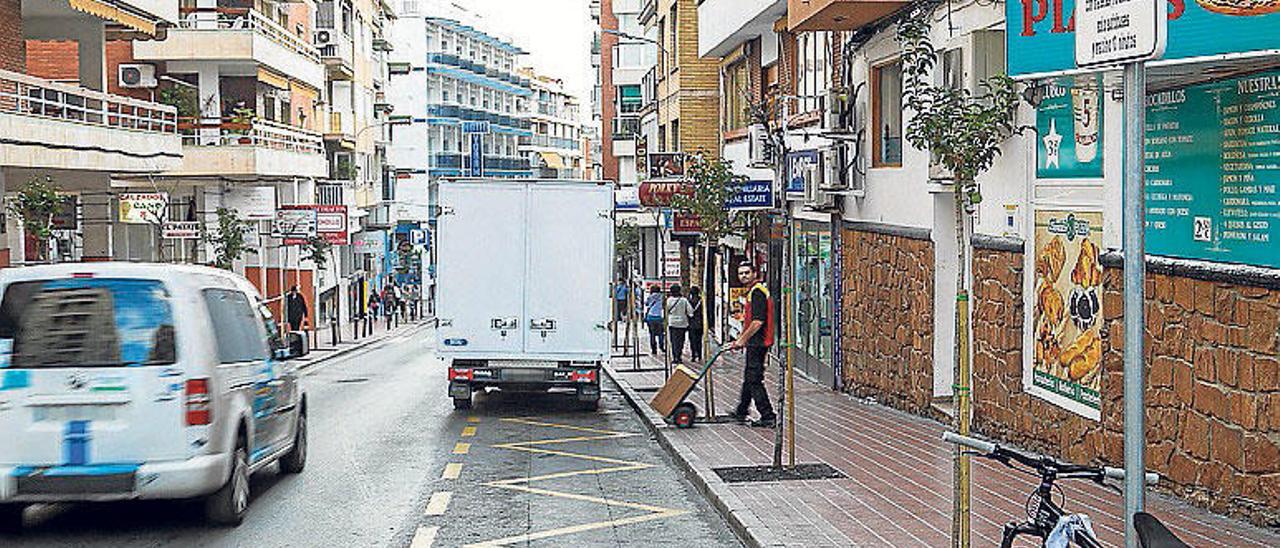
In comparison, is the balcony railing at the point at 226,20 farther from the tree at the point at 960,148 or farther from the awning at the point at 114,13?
the tree at the point at 960,148

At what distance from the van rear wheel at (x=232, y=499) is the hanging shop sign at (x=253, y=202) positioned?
29189 millimetres

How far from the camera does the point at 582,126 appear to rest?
556 feet

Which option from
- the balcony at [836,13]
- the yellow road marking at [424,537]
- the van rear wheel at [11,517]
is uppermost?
the balcony at [836,13]

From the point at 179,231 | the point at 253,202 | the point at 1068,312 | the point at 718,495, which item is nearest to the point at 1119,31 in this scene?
the point at 718,495

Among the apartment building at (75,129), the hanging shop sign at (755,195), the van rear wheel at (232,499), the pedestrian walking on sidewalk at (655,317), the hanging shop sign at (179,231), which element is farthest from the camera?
the pedestrian walking on sidewalk at (655,317)

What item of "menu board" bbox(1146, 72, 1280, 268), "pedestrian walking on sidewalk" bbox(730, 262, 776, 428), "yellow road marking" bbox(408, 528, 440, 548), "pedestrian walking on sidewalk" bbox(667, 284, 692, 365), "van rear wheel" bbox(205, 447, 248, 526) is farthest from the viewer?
"pedestrian walking on sidewalk" bbox(667, 284, 692, 365)

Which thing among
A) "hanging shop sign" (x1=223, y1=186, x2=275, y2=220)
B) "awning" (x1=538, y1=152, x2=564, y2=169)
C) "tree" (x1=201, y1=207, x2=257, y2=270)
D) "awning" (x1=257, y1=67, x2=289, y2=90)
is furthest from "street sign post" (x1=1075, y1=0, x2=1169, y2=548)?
"awning" (x1=538, y1=152, x2=564, y2=169)

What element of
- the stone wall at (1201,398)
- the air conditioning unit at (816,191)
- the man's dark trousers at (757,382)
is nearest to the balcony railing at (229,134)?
the air conditioning unit at (816,191)

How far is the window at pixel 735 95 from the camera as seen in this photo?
3436 cm

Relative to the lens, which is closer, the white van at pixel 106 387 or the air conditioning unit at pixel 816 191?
the white van at pixel 106 387

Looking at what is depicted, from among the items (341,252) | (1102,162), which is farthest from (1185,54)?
(341,252)

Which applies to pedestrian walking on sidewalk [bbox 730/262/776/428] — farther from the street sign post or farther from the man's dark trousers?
the street sign post

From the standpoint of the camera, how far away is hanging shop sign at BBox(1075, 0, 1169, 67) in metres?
5.02

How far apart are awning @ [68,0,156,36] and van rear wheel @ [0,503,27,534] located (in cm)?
1346
